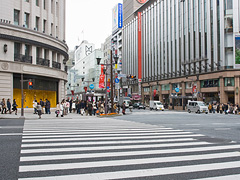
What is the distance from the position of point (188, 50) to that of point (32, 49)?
39.6 m

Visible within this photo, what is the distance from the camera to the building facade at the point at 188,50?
4962 centimetres

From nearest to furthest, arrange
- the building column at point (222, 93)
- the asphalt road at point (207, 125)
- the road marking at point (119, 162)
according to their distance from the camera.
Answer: the road marking at point (119, 162), the asphalt road at point (207, 125), the building column at point (222, 93)

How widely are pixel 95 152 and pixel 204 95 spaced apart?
168ft

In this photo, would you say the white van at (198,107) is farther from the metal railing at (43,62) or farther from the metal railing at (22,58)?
the metal railing at (22,58)

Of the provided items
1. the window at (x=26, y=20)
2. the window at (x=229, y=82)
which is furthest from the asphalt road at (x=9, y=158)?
the window at (x=229, y=82)

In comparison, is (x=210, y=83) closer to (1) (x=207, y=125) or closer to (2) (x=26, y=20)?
(2) (x=26, y=20)

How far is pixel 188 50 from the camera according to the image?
60.7 metres

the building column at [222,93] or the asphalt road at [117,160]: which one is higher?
the building column at [222,93]

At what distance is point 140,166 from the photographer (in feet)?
20.5

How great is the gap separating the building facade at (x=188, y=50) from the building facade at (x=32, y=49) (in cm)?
2985

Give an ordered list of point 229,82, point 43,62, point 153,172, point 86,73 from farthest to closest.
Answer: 1. point 86,73
2. point 229,82
3. point 43,62
4. point 153,172

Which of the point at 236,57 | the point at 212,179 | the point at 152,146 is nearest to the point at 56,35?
the point at 236,57

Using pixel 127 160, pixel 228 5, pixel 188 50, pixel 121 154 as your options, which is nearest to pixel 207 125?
pixel 121 154

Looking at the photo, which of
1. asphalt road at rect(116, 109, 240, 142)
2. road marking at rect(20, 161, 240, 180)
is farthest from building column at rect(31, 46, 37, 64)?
road marking at rect(20, 161, 240, 180)
